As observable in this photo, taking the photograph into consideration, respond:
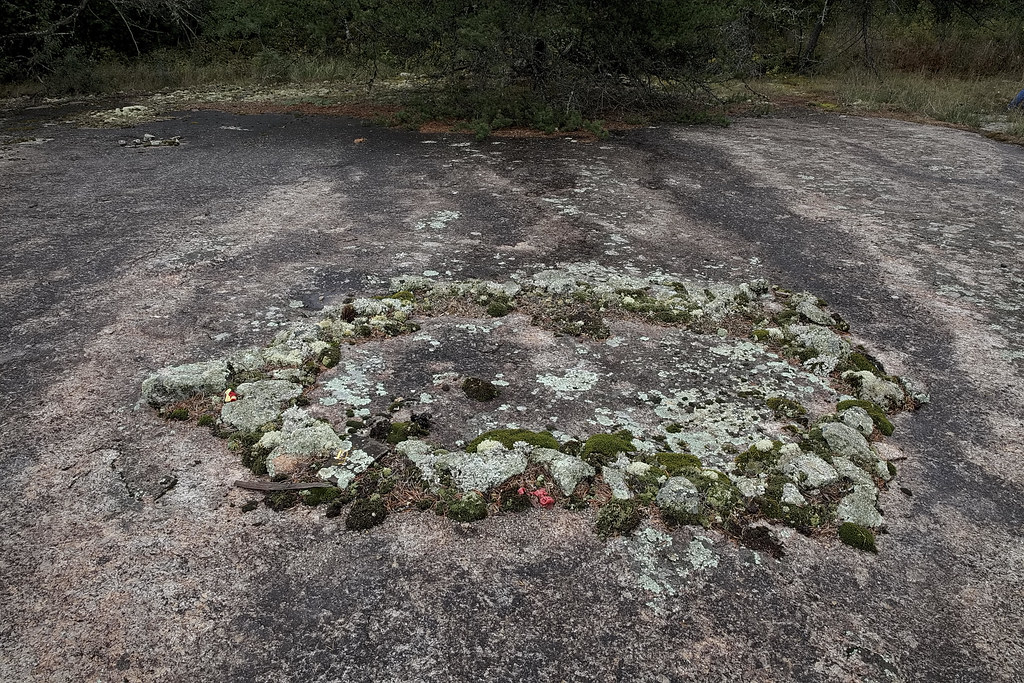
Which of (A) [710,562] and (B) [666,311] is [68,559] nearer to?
(A) [710,562]

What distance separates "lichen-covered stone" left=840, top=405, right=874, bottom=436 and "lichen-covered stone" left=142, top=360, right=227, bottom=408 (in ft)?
8.51

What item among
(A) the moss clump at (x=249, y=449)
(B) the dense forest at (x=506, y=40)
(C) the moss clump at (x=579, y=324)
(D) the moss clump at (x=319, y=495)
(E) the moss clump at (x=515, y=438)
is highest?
(B) the dense forest at (x=506, y=40)

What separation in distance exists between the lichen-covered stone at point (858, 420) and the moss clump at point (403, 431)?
1.68 meters

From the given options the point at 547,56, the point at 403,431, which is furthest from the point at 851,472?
the point at 547,56

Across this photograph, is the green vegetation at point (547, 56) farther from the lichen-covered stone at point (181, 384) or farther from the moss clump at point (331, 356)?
the lichen-covered stone at point (181, 384)

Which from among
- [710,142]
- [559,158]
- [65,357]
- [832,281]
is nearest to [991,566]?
[832,281]

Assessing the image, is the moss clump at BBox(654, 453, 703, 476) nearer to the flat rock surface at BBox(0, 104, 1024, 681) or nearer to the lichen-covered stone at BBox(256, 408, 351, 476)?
the flat rock surface at BBox(0, 104, 1024, 681)

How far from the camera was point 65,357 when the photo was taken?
3158 mm

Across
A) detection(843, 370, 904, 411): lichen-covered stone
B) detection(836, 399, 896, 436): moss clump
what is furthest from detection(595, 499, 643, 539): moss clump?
detection(843, 370, 904, 411): lichen-covered stone

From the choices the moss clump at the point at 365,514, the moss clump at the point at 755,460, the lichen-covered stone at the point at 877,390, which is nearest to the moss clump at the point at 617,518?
the moss clump at the point at 755,460

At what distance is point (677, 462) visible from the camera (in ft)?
7.99

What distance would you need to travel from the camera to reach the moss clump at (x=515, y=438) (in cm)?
252

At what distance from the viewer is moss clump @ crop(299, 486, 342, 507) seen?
2264mm

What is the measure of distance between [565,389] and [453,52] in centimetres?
690
